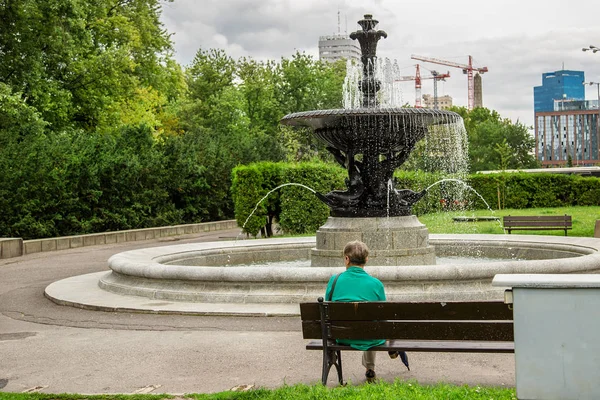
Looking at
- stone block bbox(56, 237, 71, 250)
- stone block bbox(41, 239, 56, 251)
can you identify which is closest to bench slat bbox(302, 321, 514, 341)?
stone block bbox(41, 239, 56, 251)

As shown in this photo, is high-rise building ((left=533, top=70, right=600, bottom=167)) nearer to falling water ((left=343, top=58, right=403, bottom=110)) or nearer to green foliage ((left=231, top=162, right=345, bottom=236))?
green foliage ((left=231, top=162, right=345, bottom=236))

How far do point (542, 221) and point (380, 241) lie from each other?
10.2 meters

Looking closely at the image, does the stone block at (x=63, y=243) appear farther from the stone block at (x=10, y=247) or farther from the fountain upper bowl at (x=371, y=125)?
the fountain upper bowl at (x=371, y=125)

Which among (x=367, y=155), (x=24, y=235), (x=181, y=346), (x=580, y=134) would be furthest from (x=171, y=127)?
(x=580, y=134)

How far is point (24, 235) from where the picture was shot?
23875 millimetres

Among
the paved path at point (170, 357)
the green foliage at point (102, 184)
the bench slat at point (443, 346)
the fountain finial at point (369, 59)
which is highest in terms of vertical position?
the fountain finial at point (369, 59)

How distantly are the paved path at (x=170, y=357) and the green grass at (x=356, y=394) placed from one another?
0.39 metres

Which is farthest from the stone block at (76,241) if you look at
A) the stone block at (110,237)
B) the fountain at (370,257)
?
the fountain at (370,257)

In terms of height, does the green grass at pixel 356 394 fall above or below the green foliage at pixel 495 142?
below

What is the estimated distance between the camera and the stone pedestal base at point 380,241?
13.0m

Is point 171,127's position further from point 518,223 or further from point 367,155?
point 367,155

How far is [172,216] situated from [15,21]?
9677 millimetres

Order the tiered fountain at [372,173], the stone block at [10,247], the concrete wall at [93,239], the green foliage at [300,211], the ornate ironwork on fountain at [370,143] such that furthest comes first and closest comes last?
the green foliage at [300,211], the concrete wall at [93,239], the stone block at [10,247], the ornate ironwork on fountain at [370,143], the tiered fountain at [372,173]

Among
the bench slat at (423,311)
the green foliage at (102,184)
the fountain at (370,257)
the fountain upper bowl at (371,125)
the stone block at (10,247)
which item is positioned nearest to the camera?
the bench slat at (423,311)
